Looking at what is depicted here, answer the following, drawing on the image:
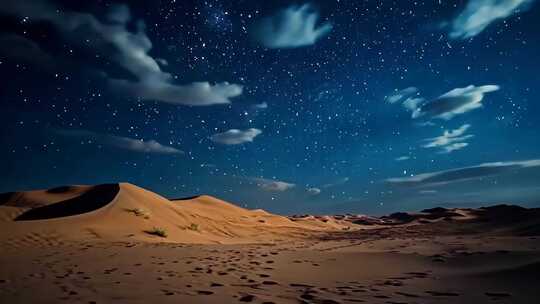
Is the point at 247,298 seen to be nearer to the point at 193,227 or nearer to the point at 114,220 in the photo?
the point at 114,220

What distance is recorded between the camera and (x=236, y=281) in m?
5.34

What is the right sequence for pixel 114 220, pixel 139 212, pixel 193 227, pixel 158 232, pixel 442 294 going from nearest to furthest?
1. pixel 442 294
2. pixel 158 232
3. pixel 114 220
4. pixel 139 212
5. pixel 193 227

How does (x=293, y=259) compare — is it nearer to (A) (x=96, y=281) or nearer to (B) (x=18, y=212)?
(A) (x=96, y=281)

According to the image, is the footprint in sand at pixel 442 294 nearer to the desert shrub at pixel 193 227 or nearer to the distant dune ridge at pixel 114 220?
the distant dune ridge at pixel 114 220

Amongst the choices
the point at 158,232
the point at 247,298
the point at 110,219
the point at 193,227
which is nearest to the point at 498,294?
the point at 247,298

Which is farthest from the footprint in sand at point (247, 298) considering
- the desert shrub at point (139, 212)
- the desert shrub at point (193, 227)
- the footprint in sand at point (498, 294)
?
the desert shrub at point (193, 227)

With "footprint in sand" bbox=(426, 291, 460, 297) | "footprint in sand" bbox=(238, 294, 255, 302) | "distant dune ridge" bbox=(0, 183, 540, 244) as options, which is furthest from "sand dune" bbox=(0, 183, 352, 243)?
"footprint in sand" bbox=(426, 291, 460, 297)

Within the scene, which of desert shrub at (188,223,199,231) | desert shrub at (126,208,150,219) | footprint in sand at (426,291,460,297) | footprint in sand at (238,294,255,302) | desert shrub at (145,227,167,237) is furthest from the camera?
desert shrub at (188,223,199,231)

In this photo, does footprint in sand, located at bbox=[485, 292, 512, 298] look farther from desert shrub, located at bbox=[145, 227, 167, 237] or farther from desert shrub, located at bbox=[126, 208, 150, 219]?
desert shrub, located at bbox=[126, 208, 150, 219]

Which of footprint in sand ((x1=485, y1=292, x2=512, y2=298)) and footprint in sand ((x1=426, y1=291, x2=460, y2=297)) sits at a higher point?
footprint in sand ((x1=485, y1=292, x2=512, y2=298))

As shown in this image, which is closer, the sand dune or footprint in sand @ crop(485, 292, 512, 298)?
footprint in sand @ crop(485, 292, 512, 298)

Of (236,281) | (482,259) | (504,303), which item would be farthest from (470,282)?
(236,281)

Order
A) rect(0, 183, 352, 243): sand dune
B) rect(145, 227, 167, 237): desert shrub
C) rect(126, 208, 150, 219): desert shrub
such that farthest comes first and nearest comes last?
rect(126, 208, 150, 219): desert shrub → rect(145, 227, 167, 237): desert shrub → rect(0, 183, 352, 243): sand dune

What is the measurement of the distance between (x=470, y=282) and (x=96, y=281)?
20.4ft
